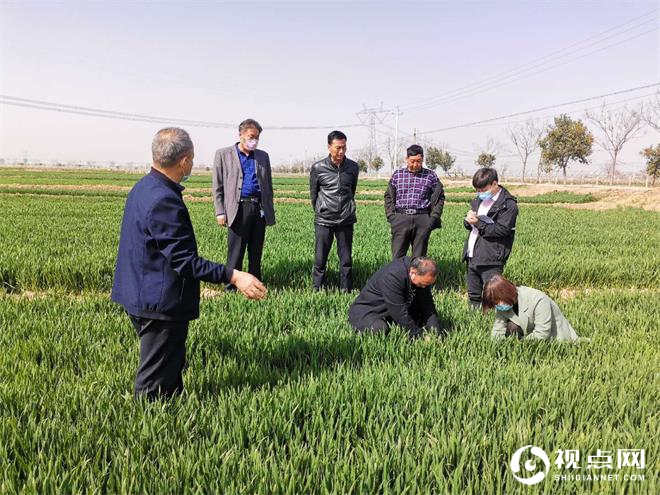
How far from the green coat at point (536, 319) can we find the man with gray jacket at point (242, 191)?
2.79 metres

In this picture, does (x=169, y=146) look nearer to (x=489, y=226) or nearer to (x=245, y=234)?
(x=245, y=234)

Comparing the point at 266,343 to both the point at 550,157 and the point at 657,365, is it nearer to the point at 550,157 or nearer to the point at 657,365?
the point at 657,365

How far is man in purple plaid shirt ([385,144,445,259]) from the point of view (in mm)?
5504

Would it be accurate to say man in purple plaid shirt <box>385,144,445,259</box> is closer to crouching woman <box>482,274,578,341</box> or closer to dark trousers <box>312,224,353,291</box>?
dark trousers <box>312,224,353,291</box>

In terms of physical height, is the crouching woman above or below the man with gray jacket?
below

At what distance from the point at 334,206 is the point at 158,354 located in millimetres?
3340

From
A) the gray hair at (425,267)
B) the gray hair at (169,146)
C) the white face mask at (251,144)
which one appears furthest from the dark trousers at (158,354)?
the white face mask at (251,144)

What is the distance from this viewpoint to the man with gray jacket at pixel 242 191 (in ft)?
16.8

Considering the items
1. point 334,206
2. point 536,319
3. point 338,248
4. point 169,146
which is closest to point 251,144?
point 334,206

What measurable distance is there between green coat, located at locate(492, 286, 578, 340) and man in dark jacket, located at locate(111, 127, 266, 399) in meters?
2.39

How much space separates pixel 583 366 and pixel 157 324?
9.81 ft

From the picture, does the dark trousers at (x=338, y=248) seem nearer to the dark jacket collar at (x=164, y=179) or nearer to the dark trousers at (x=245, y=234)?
the dark trousers at (x=245, y=234)

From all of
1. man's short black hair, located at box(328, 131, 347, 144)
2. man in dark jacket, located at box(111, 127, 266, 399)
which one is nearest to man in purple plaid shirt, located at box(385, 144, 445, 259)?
man's short black hair, located at box(328, 131, 347, 144)

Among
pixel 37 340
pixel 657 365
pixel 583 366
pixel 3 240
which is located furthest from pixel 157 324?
pixel 3 240
